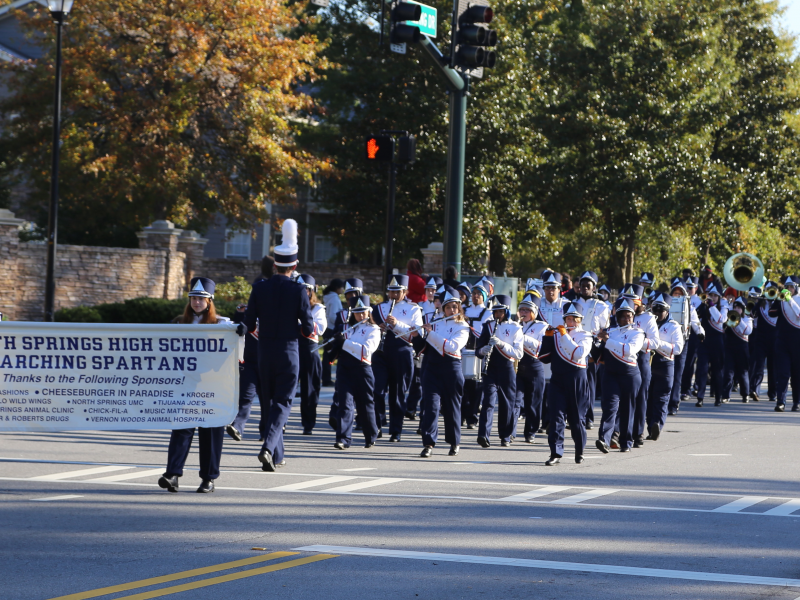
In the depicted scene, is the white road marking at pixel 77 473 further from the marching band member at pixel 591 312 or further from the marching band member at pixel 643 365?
the marching band member at pixel 591 312

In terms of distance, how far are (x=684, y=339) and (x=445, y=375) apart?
7229mm

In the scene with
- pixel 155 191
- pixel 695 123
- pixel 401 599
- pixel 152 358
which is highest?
pixel 695 123

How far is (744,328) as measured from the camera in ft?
69.2

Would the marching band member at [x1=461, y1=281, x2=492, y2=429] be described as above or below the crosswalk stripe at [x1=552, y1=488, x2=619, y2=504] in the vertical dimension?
above

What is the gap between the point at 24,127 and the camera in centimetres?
3256

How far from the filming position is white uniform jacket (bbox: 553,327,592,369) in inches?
498

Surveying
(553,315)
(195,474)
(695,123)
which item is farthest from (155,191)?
(195,474)

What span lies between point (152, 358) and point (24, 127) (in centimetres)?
2382

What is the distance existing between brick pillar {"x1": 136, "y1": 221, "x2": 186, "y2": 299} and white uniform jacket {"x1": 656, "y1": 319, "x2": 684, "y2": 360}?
58.8 ft

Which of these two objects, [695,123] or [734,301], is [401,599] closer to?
[734,301]

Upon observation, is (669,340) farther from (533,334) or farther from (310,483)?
(310,483)

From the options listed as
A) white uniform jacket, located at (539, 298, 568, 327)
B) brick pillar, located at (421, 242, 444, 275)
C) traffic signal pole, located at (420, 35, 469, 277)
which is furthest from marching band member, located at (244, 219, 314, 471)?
brick pillar, located at (421, 242, 444, 275)

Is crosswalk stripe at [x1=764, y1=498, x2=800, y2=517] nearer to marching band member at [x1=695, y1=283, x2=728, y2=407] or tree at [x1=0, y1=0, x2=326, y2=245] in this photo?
marching band member at [x1=695, y1=283, x2=728, y2=407]

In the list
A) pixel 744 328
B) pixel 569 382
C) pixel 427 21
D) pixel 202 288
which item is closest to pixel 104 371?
pixel 202 288
